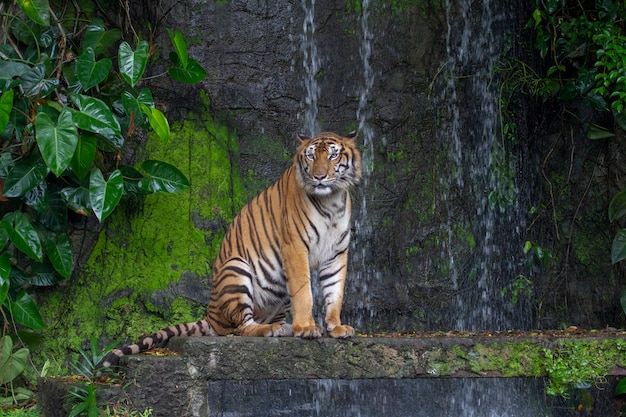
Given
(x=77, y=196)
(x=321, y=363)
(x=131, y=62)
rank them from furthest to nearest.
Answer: (x=77, y=196)
(x=131, y=62)
(x=321, y=363)

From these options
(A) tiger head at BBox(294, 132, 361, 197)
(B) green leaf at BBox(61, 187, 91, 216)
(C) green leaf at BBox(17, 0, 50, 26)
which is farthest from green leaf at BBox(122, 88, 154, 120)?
(A) tiger head at BBox(294, 132, 361, 197)

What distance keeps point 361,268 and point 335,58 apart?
7.15 feet

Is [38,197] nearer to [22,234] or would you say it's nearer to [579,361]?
[22,234]

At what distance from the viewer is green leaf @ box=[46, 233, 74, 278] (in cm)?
636

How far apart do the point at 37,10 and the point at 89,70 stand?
0.72 metres

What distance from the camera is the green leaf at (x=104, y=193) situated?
18.8ft

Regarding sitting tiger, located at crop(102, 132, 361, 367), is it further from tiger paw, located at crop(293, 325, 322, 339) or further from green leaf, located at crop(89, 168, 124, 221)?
green leaf, located at crop(89, 168, 124, 221)

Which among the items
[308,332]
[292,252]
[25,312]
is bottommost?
[308,332]

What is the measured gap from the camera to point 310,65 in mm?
8055

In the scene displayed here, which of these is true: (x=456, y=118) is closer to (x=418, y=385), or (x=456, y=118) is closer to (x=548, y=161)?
(x=548, y=161)

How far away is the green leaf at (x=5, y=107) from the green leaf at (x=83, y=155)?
52 cm

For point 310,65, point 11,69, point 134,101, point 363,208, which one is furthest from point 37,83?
point 363,208

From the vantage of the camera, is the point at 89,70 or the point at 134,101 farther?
the point at 134,101

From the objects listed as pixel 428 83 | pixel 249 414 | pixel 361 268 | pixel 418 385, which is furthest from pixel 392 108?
pixel 249 414
